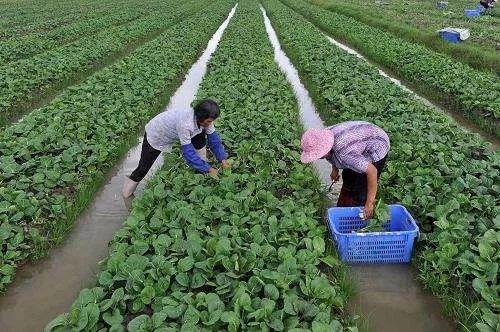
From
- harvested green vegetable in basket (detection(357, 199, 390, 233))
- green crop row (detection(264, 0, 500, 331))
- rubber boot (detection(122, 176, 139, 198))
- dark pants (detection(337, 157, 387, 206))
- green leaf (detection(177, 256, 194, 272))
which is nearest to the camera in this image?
green leaf (detection(177, 256, 194, 272))

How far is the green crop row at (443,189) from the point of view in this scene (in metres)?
4.04

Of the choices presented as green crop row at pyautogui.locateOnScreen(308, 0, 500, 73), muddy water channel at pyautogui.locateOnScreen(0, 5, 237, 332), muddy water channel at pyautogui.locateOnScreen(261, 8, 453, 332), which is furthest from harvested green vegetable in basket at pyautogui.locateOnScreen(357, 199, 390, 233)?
green crop row at pyautogui.locateOnScreen(308, 0, 500, 73)

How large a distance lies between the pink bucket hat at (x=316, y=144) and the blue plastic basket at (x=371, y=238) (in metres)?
0.83

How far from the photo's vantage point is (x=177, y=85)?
1230 centimetres

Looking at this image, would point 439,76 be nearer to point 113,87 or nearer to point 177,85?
point 177,85

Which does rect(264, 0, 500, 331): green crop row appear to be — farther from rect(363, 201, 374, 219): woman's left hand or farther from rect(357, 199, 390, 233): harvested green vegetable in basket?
rect(363, 201, 374, 219): woman's left hand

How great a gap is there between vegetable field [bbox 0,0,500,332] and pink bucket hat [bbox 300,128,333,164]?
0.76 meters

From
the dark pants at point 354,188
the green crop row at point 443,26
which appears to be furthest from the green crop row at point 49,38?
the green crop row at point 443,26

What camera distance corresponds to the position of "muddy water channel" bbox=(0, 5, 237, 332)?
4246mm

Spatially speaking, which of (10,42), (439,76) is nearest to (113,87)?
(439,76)

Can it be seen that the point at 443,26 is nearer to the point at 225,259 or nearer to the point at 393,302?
the point at 393,302

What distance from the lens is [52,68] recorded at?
40.0 feet

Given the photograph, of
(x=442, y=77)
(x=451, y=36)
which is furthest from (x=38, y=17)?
(x=442, y=77)

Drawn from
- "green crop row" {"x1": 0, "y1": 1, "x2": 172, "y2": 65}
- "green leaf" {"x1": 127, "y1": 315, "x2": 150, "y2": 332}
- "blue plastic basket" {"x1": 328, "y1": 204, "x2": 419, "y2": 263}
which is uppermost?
"green leaf" {"x1": 127, "y1": 315, "x2": 150, "y2": 332}
